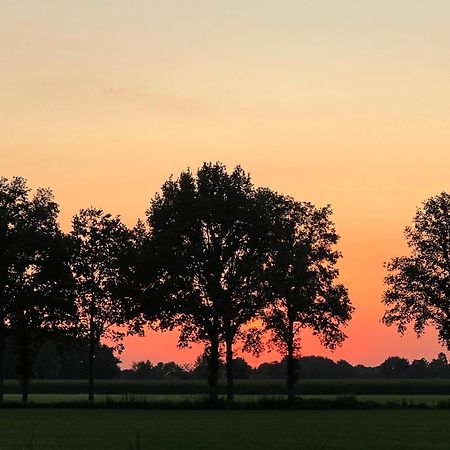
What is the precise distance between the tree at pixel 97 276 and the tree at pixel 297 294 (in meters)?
16.6

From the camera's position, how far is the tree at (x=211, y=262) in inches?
3644

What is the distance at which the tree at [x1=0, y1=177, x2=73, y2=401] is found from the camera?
94.4 meters

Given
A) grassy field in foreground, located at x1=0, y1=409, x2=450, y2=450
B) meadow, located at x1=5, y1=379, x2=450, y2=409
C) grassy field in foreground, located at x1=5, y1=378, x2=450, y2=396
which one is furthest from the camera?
grassy field in foreground, located at x1=5, y1=378, x2=450, y2=396

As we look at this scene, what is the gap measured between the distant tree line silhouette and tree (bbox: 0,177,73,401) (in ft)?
0.38

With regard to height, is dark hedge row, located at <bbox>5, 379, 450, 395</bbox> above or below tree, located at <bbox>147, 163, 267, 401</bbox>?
below

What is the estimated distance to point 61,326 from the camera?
3814 inches

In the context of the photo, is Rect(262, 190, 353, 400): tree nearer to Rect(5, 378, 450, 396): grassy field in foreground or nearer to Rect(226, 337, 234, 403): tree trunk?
Rect(226, 337, 234, 403): tree trunk

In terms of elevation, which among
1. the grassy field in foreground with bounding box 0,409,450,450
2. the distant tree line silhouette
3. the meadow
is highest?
the distant tree line silhouette

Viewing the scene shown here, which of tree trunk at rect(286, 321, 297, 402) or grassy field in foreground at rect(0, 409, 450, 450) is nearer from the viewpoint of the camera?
grassy field in foreground at rect(0, 409, 450, 450)

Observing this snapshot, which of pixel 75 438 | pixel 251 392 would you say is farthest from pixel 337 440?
pixel 251 392

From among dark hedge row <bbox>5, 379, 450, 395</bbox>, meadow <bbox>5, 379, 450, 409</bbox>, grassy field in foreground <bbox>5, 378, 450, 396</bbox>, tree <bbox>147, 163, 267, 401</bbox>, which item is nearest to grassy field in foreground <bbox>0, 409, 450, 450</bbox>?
tree <bbox>147, 163, 267, 401</bbox>

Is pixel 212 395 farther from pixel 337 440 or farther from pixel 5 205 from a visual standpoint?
pixel 337 440

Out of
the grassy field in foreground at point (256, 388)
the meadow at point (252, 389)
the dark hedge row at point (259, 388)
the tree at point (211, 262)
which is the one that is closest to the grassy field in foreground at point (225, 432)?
the tree at point (211, 262)

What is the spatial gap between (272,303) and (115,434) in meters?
48.0
